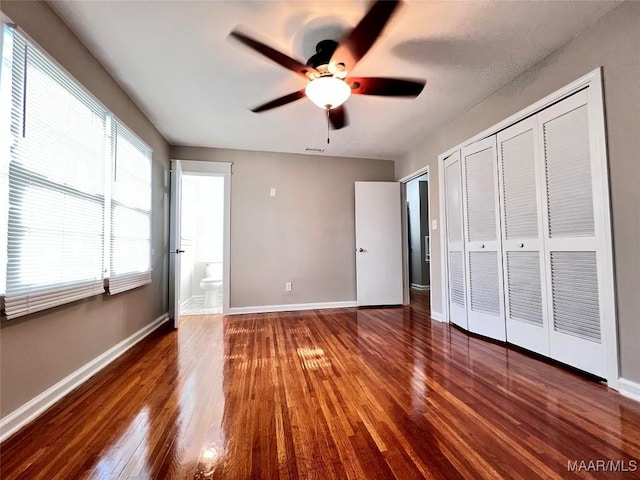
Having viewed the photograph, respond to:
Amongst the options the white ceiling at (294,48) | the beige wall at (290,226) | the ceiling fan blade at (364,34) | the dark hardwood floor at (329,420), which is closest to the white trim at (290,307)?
the beige wall at (290,226)

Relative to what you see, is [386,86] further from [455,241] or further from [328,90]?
[455,241]

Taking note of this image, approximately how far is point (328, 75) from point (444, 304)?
2.83 metres

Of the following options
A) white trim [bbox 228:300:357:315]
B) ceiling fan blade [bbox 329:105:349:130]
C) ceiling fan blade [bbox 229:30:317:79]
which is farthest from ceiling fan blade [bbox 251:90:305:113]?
white trim [bbox 228:300:357:315]

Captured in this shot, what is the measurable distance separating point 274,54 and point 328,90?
0.39 m

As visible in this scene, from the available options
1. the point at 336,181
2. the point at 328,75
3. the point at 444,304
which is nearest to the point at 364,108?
the point at 328,75

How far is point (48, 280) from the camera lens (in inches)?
65.4

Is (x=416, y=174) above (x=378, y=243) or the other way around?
above

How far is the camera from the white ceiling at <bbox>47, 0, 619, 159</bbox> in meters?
1.71

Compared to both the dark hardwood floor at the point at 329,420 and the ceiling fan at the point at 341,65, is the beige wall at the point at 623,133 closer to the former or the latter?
the dark hardwood floor at the point at 329,420

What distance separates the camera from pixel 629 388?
1669mm

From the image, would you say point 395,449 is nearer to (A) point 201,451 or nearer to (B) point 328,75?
(A) point 201,451

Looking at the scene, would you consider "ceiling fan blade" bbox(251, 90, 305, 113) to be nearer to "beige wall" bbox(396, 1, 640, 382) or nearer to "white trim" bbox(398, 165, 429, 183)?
"beige wall" bbox(396, 1, 640, 382)

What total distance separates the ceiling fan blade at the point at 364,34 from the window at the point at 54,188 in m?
1.71

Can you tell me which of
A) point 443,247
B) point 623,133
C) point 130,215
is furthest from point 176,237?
point 623,133
